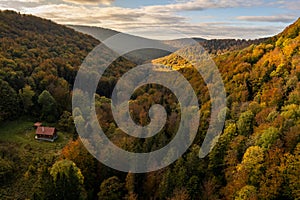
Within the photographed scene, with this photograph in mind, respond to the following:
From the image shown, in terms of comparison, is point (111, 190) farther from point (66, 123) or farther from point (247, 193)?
point (66, 123)

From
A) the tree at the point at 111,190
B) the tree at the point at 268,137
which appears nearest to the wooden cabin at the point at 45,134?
the tree at the point at 111,190

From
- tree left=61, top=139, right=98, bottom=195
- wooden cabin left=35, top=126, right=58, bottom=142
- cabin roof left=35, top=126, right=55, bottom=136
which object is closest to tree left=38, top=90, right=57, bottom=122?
cabin roof left=35, top=126, right=55, bottom=136

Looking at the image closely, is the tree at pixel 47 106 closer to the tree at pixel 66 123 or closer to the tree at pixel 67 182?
the tree at pixel 66 123

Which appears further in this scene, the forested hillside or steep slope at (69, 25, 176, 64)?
steep slope at (69, 25, 176, 64)

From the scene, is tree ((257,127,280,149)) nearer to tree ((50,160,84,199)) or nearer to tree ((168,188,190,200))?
tree ((168,188,190,200))

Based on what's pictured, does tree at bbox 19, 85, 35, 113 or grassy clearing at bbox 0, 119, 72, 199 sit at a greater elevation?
tree at bbox 19, 85, 35, 113

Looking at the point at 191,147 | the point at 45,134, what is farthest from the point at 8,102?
the point at 191,147

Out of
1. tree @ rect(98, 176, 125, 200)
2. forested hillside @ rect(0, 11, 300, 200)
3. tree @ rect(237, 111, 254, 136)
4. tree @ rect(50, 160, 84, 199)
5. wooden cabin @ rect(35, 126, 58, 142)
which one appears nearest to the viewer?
forested hillside @ rect(0, 11, 300, 200)
